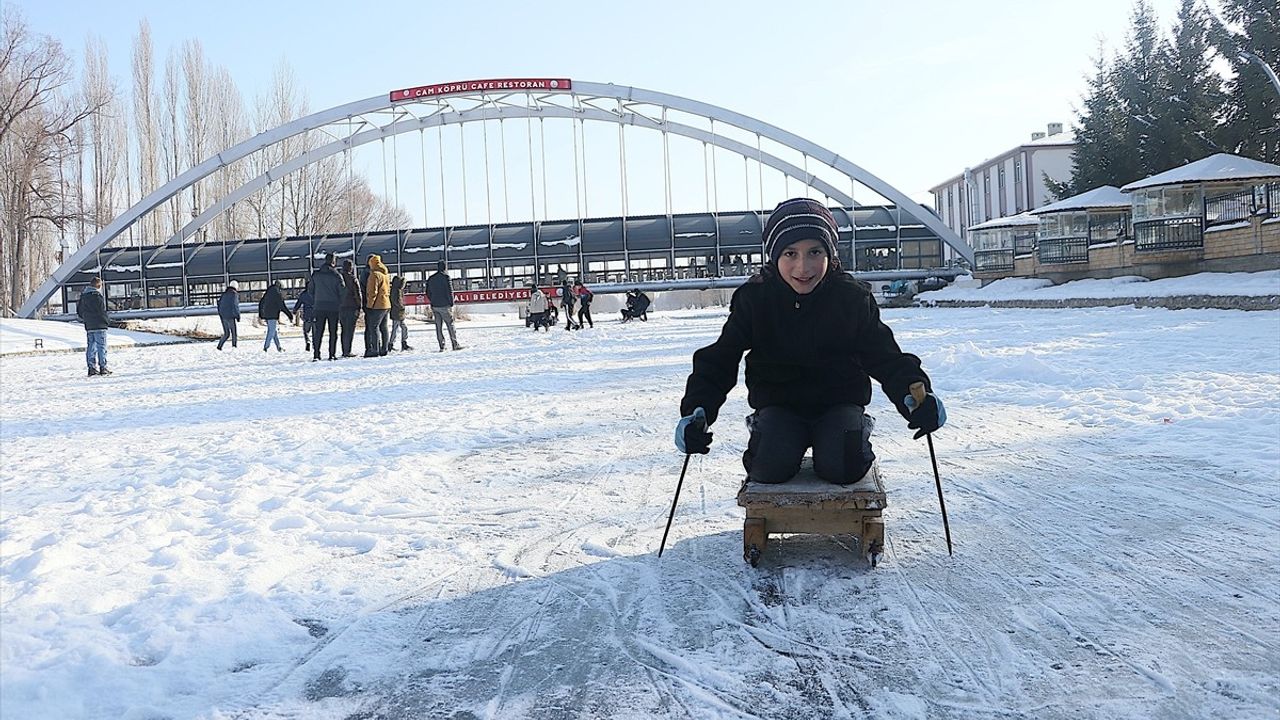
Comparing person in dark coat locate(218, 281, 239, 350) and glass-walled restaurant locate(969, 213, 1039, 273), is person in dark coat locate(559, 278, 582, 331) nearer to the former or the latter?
person in dark coat locate(218, 281, 239, 350)

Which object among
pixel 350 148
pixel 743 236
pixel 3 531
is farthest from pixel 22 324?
pixel 3 531

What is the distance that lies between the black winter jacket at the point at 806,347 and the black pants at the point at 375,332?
43.9 ft

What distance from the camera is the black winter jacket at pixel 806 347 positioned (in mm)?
3646

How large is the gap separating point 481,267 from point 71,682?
41.4 metres

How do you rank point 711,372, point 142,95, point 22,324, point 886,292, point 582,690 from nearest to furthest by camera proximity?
point 582,690
point 711,372
point 22,324
point 886,292
point 142,95

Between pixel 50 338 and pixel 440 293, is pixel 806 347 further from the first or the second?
pixel 50 338

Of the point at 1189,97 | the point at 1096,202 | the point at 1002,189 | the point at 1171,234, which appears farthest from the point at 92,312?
the point at 1002,189

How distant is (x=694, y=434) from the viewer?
11.5ft

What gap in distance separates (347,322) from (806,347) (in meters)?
14.2

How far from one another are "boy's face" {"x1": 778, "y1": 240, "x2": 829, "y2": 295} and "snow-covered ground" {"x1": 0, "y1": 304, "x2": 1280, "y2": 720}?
3.35ft

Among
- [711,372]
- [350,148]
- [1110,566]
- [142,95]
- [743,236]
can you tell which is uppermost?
[142,95]

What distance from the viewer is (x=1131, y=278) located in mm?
28031

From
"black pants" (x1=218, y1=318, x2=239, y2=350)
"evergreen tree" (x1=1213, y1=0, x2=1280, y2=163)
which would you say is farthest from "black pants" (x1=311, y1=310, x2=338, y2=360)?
"evergreen tree" (x1=1213, y1=0, x2=1280, y2=163)

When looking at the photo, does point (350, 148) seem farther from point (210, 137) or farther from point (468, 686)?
point (468, 686)
